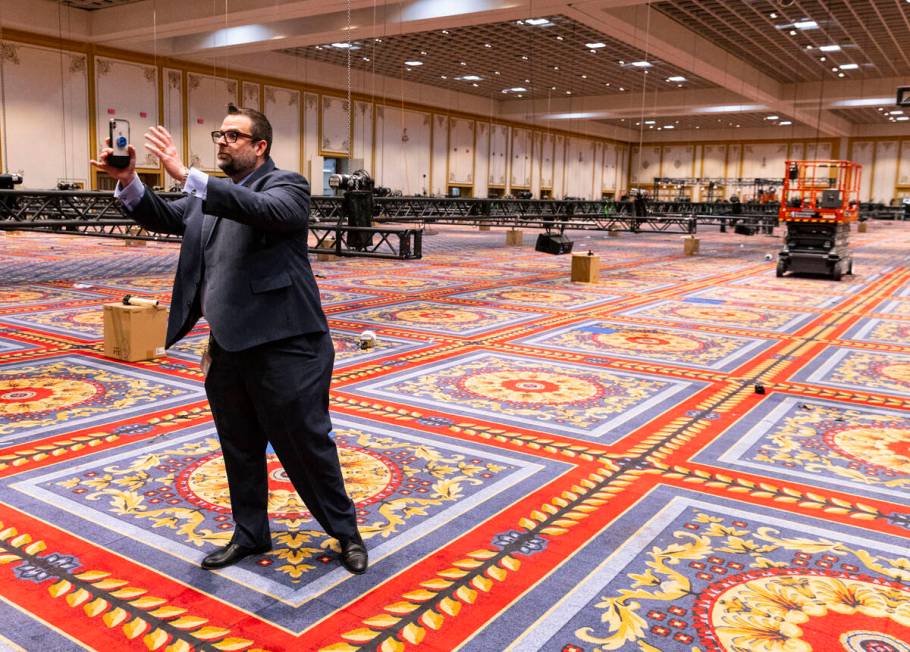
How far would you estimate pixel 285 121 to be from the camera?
2427 centimetres

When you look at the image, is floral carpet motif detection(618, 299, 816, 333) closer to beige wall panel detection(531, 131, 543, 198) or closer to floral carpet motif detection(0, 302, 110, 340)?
floral carpet motif detection(0, 302, 110, 340)

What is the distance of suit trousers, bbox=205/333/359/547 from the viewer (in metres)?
2.29

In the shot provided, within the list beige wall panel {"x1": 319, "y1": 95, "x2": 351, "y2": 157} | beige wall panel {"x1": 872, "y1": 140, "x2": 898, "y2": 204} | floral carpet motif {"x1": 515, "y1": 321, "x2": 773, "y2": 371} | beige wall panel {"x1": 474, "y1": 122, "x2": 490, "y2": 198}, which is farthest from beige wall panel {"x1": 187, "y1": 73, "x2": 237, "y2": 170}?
beige wall panel {"x1": 872, "y1": 140, "x2": 898, "y2": 204}

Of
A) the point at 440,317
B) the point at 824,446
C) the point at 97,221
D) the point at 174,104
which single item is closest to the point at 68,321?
the point at 440,317

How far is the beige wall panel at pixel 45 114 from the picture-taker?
18578 millimetres

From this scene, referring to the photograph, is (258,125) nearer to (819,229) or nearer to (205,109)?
(819,229)

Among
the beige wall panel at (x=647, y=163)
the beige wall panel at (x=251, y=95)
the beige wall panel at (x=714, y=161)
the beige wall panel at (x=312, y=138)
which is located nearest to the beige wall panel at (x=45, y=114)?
the beige wall panel at (x=251, y=95)

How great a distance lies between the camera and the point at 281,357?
2.28 meters

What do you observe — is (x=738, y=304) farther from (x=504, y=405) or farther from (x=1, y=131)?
(x=1, y=131)

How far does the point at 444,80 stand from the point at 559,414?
24370 millimetres

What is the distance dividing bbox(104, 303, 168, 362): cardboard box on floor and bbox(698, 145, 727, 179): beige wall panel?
39.2 meters

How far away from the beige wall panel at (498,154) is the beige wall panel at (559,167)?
12.1 feet

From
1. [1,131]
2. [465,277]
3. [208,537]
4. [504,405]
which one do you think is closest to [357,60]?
[1,131]

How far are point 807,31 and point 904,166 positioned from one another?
76.1 ft
